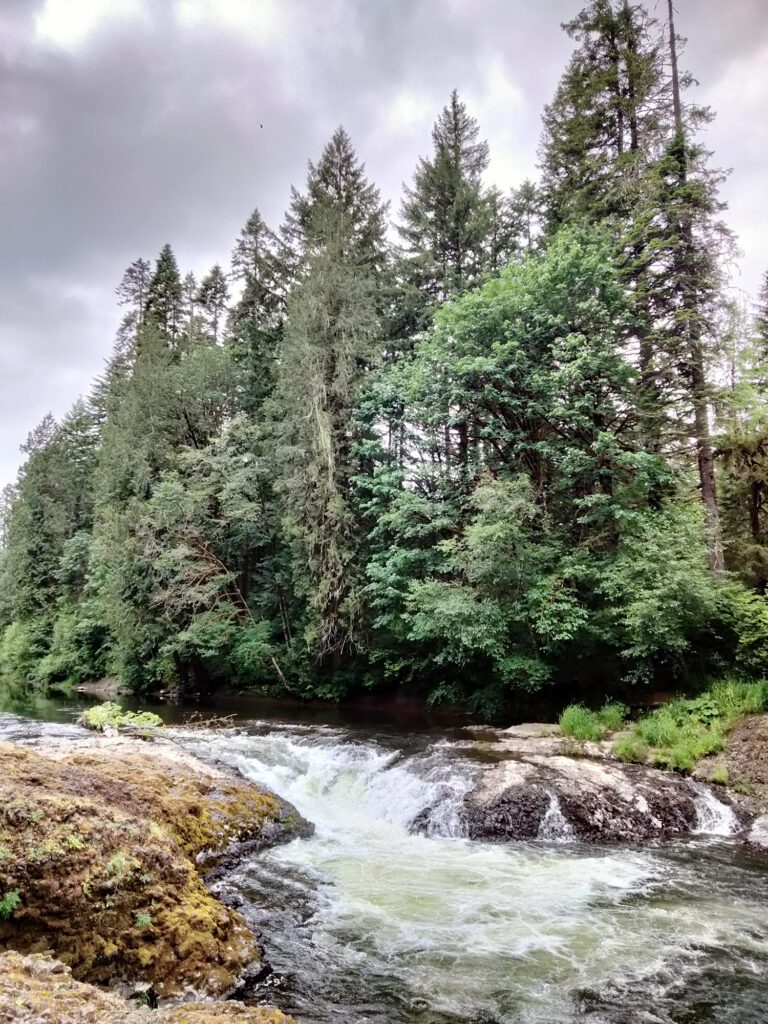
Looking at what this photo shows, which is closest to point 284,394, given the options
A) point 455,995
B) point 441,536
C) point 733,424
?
point 441,536

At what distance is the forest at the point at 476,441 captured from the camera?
14.8 meters

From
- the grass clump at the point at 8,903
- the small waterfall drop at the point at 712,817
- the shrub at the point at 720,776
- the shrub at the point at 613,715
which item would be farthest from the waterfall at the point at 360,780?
the grass clump at the point at 8,903

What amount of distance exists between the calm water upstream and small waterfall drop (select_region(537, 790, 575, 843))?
0.06 metres

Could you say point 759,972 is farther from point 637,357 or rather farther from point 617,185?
point 617,185

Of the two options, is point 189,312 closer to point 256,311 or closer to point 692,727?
point 256,311

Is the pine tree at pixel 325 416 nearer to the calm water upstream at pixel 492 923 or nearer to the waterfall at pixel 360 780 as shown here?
the waterfall at pixel 360 780

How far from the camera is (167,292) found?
37.8m

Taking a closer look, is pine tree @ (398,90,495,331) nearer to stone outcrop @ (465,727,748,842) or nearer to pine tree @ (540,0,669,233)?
pine tree @ (540,0,669,233)

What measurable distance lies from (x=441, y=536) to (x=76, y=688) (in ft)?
74.9

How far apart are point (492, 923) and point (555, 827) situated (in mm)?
3108

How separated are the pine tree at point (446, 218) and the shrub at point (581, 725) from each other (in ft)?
53.9

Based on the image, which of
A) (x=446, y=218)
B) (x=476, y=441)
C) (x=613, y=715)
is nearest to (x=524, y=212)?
(x=446, y=218)

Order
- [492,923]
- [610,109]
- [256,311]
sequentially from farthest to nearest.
Result: [256,311] < [610,109] < [492,923]

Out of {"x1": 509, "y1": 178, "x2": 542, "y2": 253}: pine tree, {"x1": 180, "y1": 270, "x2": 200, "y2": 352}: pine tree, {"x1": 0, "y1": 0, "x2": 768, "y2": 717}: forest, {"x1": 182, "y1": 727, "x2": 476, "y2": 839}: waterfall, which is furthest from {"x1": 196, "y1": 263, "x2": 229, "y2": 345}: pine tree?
{"x1": 182, "y1": 727, "x2": 476, "y2": 839}: waterfall
